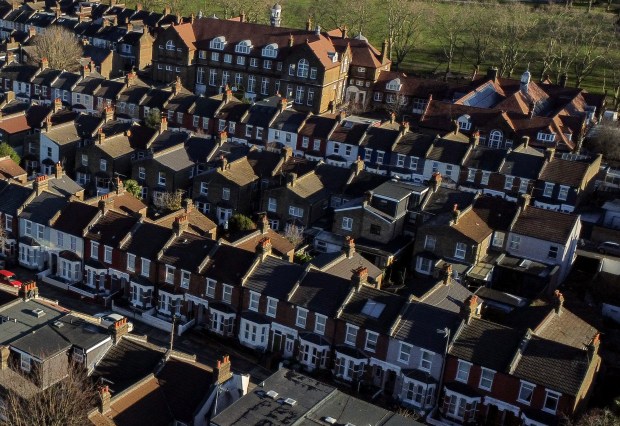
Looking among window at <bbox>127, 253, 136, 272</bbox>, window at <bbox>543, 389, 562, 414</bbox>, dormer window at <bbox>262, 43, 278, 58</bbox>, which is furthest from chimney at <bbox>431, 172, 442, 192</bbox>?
dormer window at <bbox>262, 43, 278, 58</bbox>

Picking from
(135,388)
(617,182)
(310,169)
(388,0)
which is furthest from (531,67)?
(135,388)

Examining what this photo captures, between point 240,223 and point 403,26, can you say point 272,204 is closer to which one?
point 240,223

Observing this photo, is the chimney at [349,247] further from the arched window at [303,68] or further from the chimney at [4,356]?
the arched window at [303,68]

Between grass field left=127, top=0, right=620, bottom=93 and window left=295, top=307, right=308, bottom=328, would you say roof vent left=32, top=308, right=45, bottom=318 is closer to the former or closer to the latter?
window left=295, top=307, right=308, bottom=328

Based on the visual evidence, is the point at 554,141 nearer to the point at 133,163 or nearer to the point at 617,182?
the point at 617,182

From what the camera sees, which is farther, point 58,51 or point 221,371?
point 58,51

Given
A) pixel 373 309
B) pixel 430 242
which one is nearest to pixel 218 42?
pixel 430 242

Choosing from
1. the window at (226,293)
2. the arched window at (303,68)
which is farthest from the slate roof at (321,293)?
the arched window at (303,68)
